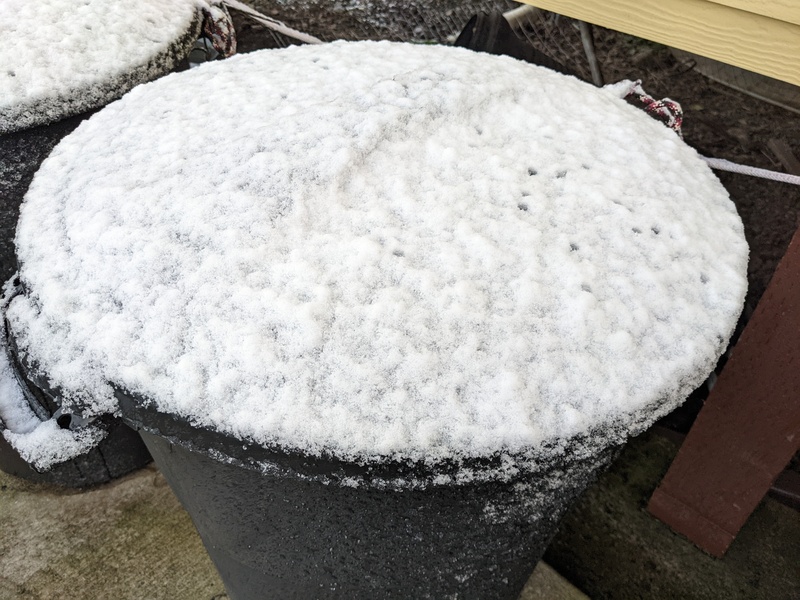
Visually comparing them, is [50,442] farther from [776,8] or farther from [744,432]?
[744,432]

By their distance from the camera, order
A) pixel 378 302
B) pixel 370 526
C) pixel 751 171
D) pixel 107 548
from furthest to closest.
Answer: pixel 107 548
pixel 751 171
pixel 370 526
pixel 378 302

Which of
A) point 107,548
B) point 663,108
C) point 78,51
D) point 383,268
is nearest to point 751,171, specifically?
point 663,108

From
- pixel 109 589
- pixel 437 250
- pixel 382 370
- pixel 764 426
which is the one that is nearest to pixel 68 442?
pixel 382 370

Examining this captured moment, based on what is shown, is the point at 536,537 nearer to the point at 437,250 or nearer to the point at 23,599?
the point at 437,250

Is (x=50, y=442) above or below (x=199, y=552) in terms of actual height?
above

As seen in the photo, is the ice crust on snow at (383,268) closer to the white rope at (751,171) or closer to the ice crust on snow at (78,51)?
the ice crust on snow at (78,51)

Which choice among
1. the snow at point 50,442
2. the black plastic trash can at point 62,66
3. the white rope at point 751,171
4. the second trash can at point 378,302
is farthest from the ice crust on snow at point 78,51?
the white rope at point 751,171
